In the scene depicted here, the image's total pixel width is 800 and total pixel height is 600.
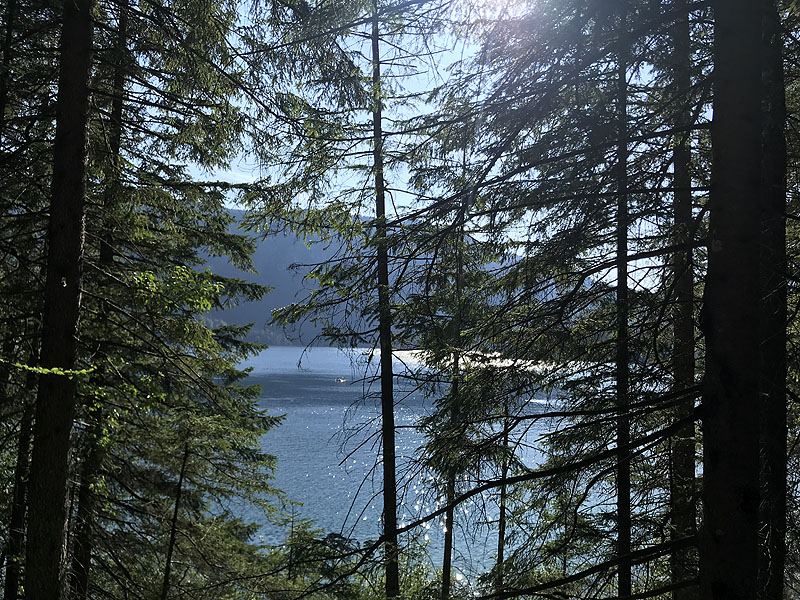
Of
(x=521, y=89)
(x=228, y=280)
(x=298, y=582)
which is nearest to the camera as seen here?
(x=521, y=89)

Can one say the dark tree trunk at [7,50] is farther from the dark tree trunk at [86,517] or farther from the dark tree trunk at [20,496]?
the dark tree trunk at [86,517]

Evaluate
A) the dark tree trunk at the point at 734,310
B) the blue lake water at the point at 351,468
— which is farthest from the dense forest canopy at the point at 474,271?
the blue lake water at the point at 351,468

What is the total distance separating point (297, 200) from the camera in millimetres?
6988

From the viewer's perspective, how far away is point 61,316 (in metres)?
4.93

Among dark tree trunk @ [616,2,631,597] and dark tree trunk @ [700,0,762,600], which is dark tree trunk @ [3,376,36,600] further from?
dark tree trunk @ [700,0,762,600]

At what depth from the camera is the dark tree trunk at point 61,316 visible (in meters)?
4.75

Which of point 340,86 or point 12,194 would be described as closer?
point 340,86

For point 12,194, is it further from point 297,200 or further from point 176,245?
point 297,200

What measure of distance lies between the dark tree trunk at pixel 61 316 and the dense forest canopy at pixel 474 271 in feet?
0.06

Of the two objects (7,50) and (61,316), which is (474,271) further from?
(7,50)

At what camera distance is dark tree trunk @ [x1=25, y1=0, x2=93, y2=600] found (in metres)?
4.75

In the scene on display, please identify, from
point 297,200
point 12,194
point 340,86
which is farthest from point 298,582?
point 340,86

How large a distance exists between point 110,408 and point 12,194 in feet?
8.77

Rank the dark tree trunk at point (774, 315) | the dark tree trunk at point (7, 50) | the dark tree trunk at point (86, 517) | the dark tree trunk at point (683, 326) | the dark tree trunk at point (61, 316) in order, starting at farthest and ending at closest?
the dark tree trunk at point (86, 517)
the dark tree trunk at point (7, 50)
the dark tree trunk at point (61, 316)
the dark tree trunk at point (683, 326)
the dark tree trunk at point (774, 315)
